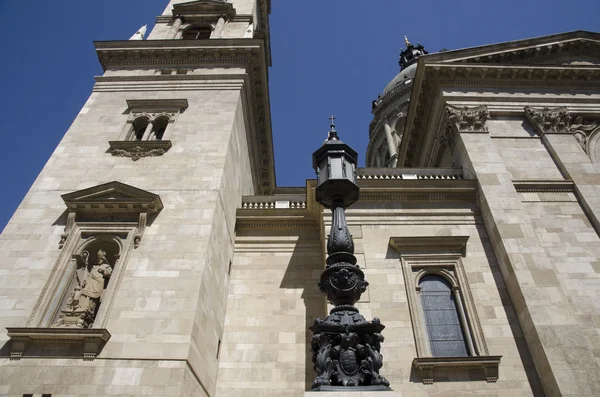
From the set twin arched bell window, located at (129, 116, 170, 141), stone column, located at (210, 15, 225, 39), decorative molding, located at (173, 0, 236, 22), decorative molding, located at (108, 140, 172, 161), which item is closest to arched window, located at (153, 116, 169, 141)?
twin arched bell window, located at (129, 116, 170, 141)

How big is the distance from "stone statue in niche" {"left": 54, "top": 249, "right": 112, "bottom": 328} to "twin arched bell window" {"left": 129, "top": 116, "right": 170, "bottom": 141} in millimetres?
5922

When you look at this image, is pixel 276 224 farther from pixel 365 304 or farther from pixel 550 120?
pixel 550 120

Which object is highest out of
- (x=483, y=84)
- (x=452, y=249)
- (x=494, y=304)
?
(x=483, y=84)

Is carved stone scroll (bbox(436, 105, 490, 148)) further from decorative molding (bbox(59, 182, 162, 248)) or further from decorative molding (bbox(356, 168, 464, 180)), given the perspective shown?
decorative molding (bbox(59, 182, 162, 248))

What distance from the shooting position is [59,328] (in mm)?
10203

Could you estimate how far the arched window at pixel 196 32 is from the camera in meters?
23.8

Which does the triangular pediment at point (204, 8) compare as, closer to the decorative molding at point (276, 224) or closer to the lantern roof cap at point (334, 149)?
the decorative molding at point (276, 224)

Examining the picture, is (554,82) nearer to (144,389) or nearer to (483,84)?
(483,84)

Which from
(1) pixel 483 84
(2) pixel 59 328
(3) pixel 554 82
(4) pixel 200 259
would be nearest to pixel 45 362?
(2) pixel 59 328

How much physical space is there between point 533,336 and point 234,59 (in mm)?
16004

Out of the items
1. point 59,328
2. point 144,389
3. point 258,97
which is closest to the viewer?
point 144,389

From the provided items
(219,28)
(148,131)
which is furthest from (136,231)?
(219,28)

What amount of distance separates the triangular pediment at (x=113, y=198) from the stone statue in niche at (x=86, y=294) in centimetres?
156

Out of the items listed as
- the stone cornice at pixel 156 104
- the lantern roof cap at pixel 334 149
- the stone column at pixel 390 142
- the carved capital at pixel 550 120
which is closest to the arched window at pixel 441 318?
the lantern roof cap at pixel 334 149
